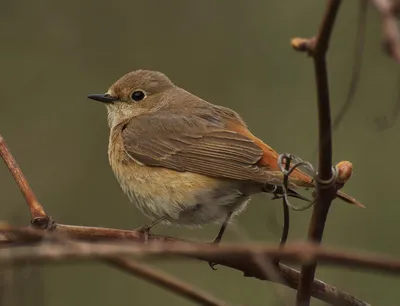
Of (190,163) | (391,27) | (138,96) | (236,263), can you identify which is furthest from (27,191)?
(138,96)

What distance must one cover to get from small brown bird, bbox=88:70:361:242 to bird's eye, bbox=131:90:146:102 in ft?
0.36

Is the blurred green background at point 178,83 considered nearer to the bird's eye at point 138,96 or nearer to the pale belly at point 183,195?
the bird's eye at point 138,96

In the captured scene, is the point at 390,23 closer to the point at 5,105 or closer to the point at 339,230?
the point at 339,230

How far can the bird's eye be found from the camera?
482 centimetres

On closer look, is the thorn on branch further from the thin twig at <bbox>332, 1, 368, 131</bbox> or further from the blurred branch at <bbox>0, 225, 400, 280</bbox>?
the blurred branch at <bbox>0, 225, 400, 280</bbox>

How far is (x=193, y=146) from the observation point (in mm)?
4004

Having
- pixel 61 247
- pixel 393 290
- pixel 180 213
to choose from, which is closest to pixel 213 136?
pixel 180 213

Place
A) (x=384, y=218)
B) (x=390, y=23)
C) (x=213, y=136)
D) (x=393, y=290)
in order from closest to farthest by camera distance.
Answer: (x=390, y=23), (x=213, y=136), (x=393, y=290), (x=384, y=218)

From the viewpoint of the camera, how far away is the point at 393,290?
14.5 feet

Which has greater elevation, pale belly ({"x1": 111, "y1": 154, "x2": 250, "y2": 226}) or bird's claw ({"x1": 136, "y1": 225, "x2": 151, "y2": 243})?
pale belly ({"x1": 111, "y1": 154, "x2": 250, "y2": 226})

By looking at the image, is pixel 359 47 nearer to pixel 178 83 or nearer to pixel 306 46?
pixel 306 46

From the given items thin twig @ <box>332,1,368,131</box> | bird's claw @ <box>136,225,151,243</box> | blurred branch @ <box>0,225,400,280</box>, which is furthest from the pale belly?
blurred branch @ <box>0,225,400,280</box>

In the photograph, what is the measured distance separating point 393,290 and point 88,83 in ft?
9.96

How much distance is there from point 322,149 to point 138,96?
131 inches
